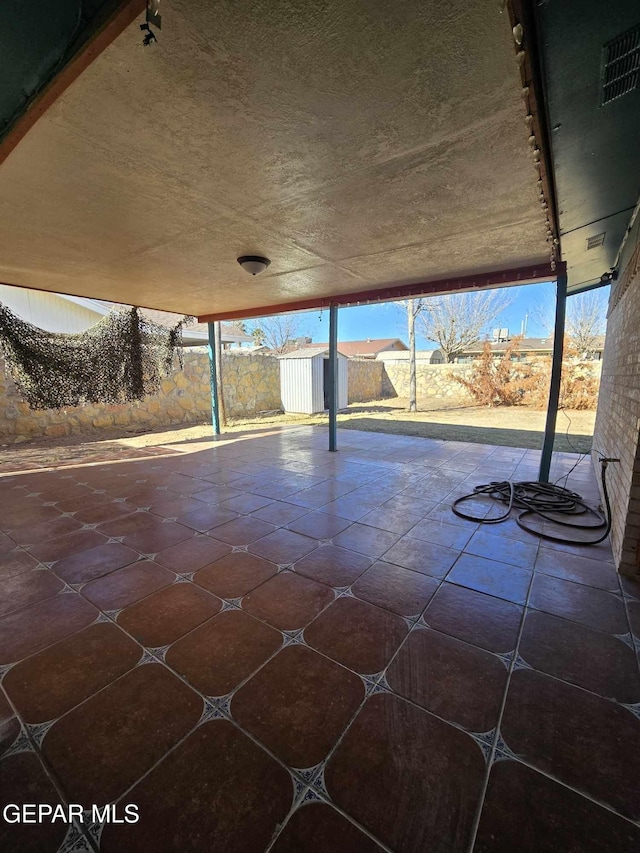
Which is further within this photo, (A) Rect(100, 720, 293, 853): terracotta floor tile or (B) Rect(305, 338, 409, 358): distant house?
(B) Rect(305, 338, 409, 358): distant house

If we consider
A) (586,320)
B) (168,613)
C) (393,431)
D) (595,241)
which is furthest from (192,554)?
(586,320)

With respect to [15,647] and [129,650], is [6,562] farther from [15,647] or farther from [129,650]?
[129,650]

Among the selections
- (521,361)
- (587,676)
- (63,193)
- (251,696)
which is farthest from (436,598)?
(521,361)

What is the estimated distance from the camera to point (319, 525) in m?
2.49

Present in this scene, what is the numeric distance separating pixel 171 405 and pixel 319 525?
590 cm

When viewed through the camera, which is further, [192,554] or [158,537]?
[158,537]

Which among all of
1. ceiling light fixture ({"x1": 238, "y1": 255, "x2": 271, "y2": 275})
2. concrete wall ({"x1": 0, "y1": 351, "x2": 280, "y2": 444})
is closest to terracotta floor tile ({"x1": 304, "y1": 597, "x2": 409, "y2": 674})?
ceiling light fixture ({"x1": 238, "y1": 255, "x2": 271, "y2": 275})

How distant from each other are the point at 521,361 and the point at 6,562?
1202cm

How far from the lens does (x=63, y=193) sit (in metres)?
1.96

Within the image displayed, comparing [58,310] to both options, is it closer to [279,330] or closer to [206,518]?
[206,518]

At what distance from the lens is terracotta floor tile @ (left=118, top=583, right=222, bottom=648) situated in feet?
4.74

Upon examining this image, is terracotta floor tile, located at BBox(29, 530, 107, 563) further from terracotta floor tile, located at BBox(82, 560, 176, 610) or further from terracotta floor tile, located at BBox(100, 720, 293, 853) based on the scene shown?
terracotta floor tile, located at BBox(100, 720, 293, 853)

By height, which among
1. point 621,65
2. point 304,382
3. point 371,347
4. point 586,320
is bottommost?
point 304,382

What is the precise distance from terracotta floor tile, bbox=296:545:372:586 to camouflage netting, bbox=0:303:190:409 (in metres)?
5.20
